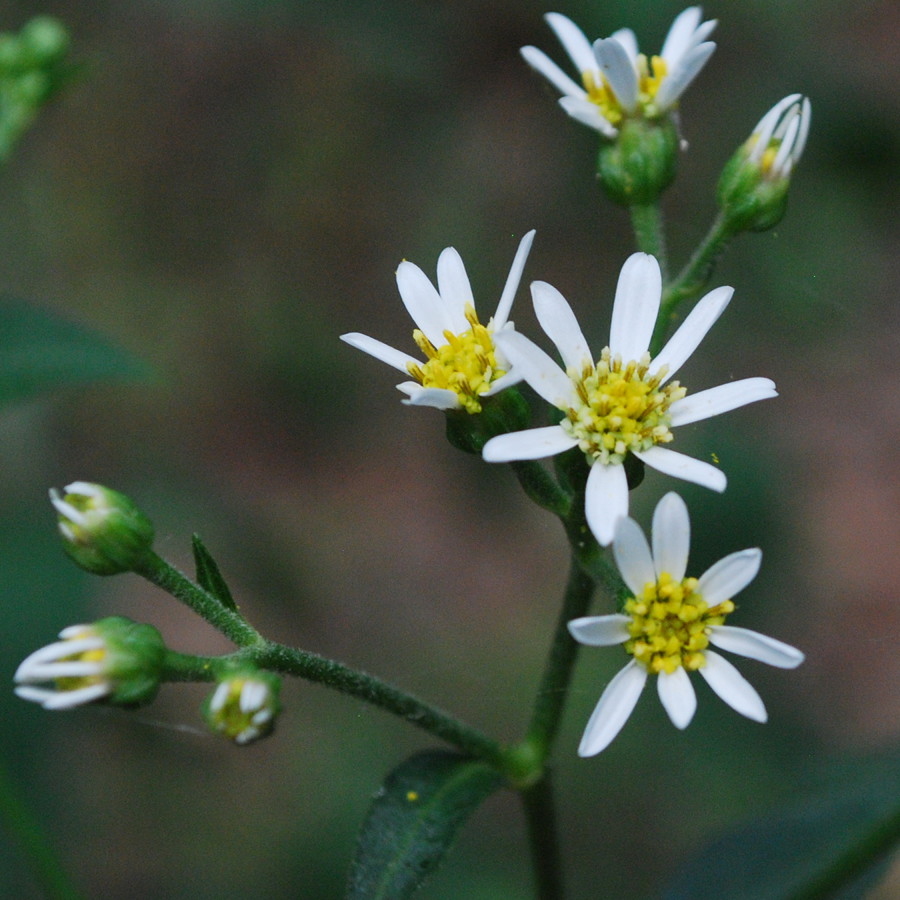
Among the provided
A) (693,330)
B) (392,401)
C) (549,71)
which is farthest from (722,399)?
(392,401)

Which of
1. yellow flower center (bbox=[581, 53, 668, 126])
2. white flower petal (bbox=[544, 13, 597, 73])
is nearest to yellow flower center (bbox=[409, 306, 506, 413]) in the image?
yellow flower center (bbox=[581, 53, 668, 126])

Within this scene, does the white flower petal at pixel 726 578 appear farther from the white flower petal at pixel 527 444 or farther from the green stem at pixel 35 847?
the green stem at pixel 35 847

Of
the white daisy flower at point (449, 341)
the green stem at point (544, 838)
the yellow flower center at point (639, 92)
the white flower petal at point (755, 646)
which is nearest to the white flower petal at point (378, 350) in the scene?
the white daisy flower at point (449, 341)

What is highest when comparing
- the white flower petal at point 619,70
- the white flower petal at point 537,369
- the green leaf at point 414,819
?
the white flower petal at point 619,70

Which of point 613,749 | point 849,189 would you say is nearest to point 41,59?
point 613,749

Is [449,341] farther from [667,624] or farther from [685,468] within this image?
[667,624]
